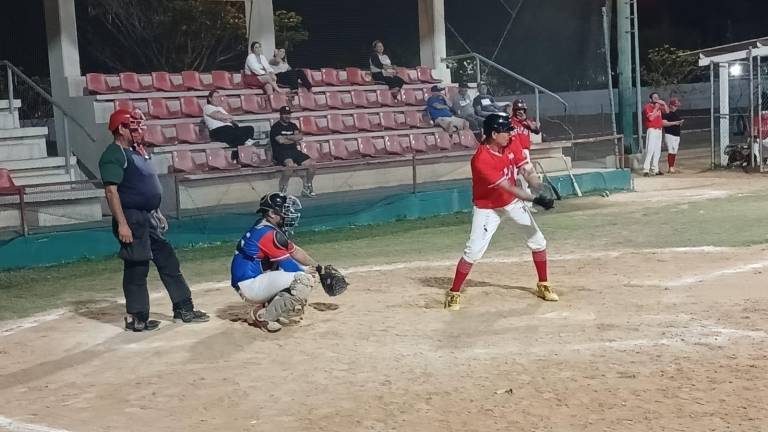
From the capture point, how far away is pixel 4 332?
Result: 822 cm

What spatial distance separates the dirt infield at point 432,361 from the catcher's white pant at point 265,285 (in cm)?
31

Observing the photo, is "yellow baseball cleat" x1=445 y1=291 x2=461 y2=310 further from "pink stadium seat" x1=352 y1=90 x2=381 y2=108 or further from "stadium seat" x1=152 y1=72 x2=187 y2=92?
"pink stadium seat" x1=352 y1=90 x2=381 y2=108

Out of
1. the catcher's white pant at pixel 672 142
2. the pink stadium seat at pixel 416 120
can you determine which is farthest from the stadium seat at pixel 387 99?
the catcher's white pant at pixel 672 142

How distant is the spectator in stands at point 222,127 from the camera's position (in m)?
17.2

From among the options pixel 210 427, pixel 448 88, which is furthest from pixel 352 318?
pixel 448 88

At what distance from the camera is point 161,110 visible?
58.6 feet

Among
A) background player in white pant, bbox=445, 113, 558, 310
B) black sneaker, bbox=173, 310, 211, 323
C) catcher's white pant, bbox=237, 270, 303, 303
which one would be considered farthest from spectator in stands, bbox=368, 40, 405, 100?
catcher's white pant, bbox=237, 270, 303, 303

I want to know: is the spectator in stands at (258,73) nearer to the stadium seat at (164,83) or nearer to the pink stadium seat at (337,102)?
the pink stadium seat at (337,102)

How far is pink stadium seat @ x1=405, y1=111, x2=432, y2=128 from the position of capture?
20438 mm

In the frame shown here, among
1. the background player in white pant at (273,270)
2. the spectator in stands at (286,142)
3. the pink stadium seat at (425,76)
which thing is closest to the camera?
the background player in white pant at (273,270)

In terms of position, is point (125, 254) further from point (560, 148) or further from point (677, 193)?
point (560, 148)

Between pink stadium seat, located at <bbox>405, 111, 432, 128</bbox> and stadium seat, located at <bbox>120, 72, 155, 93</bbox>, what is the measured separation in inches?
221

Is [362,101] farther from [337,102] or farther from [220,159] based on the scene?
[220,159]

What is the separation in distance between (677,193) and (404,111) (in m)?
6.46
